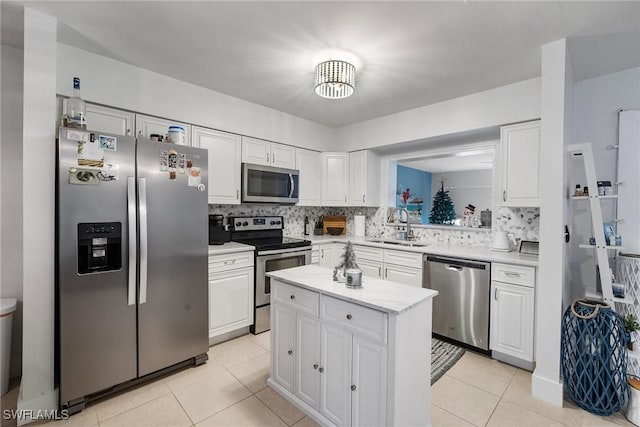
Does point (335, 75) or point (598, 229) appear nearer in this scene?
point (598, 229)

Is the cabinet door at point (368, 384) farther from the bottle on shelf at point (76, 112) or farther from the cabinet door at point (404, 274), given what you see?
the bottle on shelf at point (76, 112)

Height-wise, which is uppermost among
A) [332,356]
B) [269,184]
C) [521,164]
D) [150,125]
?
[150,125]

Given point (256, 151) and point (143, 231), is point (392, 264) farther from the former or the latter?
point (143, 231)

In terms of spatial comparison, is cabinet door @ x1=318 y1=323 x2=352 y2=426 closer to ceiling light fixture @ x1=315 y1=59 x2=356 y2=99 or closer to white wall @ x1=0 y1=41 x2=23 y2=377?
ceiling light fixture @ x1=315 y1=59 x2=356 y2=99

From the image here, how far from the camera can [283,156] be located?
3701 millimetres

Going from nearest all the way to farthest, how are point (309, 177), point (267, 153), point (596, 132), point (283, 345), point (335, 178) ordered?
1. point (283, 345)
2. point (596, 132)
3. point (267, 153)
4. point (309, 177)
5. point (335, 178)

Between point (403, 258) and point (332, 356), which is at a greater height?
point (403, 258)

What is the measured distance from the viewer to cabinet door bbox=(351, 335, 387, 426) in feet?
4.79

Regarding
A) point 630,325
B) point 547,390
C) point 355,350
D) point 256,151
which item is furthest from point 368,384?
point 256,151

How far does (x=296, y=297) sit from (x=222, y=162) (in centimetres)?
185

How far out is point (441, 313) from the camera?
115 inches

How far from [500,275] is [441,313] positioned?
694mm

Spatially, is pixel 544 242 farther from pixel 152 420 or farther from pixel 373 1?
pixel 152 420

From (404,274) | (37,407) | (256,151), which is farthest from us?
(256,151)
